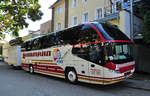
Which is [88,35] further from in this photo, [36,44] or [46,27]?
[46,27]

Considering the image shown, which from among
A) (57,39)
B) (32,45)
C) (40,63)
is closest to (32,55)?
(32,45)

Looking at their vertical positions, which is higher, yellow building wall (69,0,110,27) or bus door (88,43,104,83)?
yellow building wall (69,0,110,27)

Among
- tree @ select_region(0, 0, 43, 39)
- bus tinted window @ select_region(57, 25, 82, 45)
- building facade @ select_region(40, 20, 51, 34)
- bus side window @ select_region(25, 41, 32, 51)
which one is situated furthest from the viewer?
building facade @ select_region(40, 20, 51, 34)

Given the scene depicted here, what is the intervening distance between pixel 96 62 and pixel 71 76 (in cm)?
233

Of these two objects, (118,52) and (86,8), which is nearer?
(118,52)

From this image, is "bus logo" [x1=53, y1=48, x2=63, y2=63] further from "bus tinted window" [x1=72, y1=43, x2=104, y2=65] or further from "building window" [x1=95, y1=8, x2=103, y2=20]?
"building window" [x1=95, y1=8, x2=103, y2=20]

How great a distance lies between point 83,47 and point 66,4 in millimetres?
15929

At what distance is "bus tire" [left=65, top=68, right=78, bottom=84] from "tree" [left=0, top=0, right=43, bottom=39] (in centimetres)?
1155

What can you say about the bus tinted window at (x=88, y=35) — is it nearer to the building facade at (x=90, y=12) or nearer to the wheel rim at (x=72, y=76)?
the wheel rim at (x=72, y=76)

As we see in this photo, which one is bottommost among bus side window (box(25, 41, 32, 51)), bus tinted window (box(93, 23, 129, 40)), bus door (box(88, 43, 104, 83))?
bus door (box(88, 43, 104, 83))

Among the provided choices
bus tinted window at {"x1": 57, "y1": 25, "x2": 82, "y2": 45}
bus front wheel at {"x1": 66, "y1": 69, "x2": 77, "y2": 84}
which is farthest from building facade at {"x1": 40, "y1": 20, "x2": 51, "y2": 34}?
bus front wheel at {"x1": 66, "y1": 69, "x2": 77, "y2": 84}

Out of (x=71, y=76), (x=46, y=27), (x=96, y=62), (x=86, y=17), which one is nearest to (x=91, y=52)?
(x=96, y=62)

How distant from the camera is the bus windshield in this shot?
245 inches

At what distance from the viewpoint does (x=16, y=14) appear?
653 inches
